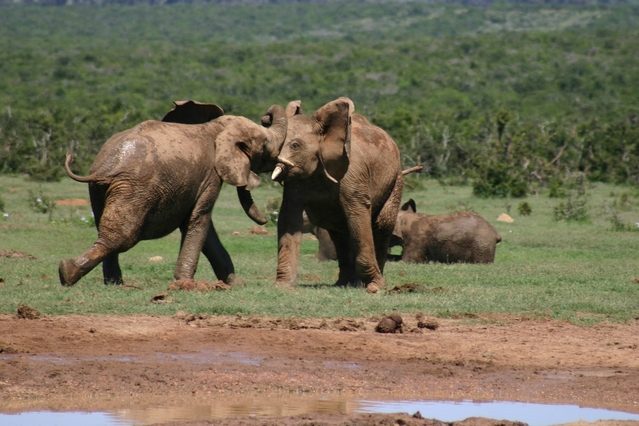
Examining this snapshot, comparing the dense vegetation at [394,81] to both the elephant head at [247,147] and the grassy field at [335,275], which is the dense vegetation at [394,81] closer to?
the grassy field at [335,275]

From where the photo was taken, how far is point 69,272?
41.0ft

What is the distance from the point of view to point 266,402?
8742mm

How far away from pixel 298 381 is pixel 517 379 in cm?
144

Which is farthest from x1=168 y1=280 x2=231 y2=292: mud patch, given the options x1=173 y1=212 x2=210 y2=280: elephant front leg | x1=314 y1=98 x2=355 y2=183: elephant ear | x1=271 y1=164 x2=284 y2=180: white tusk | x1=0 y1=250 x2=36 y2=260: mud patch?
x1=0 y1=250 x2=36 y2=260: mud patch

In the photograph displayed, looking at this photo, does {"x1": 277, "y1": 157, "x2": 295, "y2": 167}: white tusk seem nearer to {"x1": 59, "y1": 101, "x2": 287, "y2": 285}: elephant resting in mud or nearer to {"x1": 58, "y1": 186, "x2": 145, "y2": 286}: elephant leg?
{"x1": 59, "y1": 101, "x2": 287, "y2": 285}: elephant resting in mud

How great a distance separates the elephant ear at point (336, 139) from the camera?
1277 cm

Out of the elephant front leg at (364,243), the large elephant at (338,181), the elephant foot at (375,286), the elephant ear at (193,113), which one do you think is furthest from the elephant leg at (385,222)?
the elephant ear at (193,113)

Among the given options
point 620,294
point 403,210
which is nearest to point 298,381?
point 620,294

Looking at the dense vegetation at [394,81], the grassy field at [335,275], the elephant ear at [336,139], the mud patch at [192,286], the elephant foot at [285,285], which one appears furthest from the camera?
the dense vegetation at [394,81]

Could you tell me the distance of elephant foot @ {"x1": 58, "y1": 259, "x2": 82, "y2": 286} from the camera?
12.5 meters

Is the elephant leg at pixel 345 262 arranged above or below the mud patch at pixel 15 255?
above

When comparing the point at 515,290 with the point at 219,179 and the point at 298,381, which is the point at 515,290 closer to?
the point at 219,179

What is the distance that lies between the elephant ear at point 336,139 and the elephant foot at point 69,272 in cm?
230

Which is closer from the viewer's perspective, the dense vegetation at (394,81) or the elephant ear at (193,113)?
the elephant ear at (193,113)
